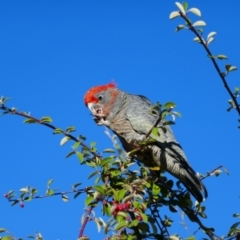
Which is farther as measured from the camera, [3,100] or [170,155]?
[170,155]

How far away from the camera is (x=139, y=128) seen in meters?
4.53

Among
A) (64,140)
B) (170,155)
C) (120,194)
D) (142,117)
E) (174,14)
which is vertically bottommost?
(120,194)

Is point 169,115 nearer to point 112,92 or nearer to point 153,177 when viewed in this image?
point 153,177

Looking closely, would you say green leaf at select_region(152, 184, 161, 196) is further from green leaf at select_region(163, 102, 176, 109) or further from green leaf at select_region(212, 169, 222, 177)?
green leaf at select_region(163, 102, 176, 109)

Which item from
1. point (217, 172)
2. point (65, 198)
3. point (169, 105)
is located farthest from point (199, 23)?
point (65, 198)

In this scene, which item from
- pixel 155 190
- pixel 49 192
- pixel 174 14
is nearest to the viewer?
pixel 174 14

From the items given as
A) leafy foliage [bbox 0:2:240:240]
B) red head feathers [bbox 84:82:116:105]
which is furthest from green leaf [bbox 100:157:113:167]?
red head feathers [bbox 84:82:116:105]

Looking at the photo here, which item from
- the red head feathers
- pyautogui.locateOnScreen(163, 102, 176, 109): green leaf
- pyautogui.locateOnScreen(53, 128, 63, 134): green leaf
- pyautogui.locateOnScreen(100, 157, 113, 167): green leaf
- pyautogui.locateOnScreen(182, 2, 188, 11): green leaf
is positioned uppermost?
the red head feathers

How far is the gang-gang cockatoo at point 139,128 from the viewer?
395cm

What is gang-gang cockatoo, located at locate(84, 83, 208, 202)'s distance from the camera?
13.0 feet

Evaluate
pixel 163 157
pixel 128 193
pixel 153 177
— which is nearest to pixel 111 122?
pixel 163 157

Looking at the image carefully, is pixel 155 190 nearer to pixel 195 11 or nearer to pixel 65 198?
pixel 65 198

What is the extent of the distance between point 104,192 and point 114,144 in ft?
1.30

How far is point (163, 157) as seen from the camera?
4070 mm
